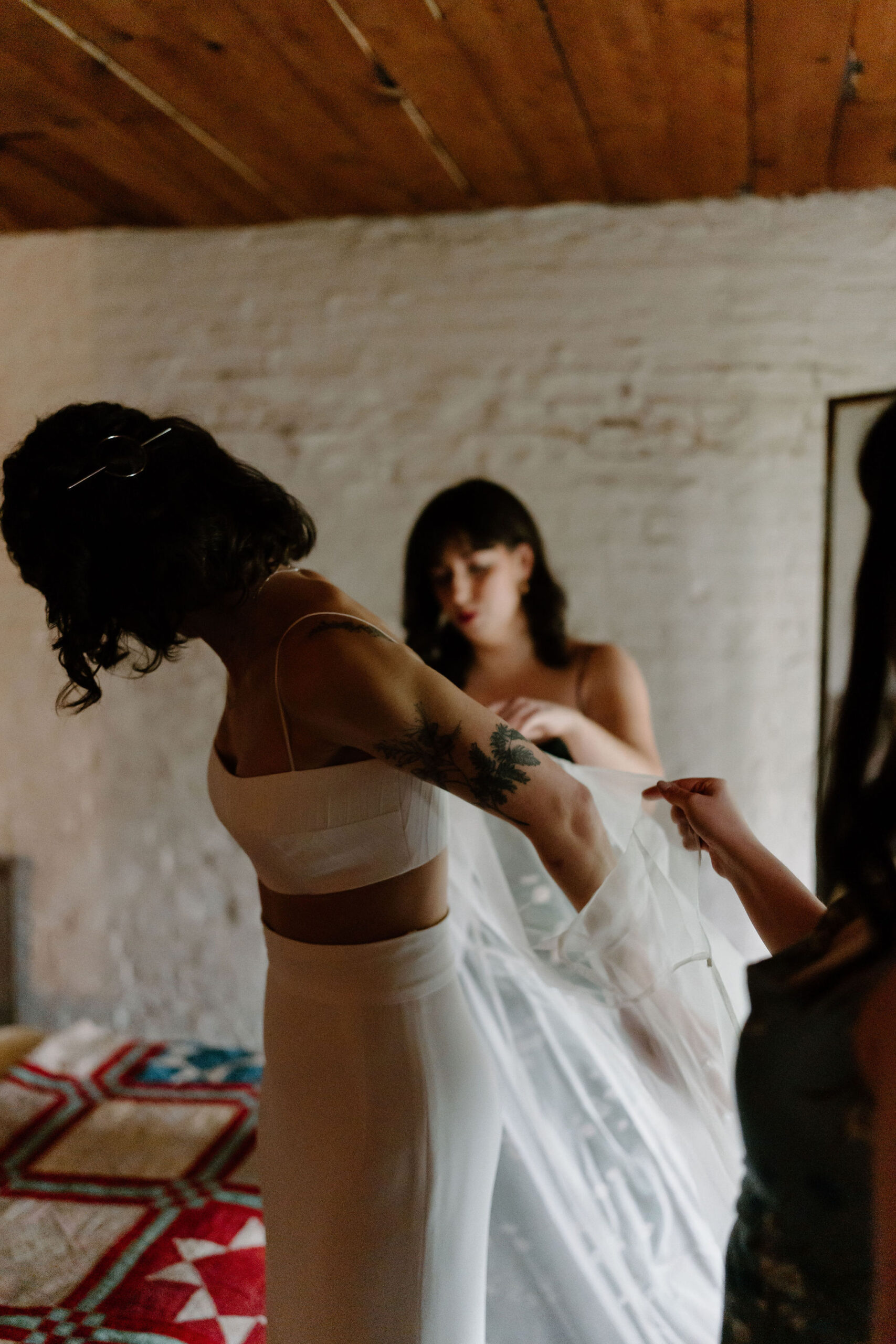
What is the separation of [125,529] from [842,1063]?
0.83 m

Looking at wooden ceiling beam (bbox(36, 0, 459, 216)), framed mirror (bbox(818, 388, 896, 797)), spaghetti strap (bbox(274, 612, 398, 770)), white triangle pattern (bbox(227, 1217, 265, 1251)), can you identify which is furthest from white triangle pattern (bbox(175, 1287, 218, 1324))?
wooden ceiling beam (bbox(36, 0, 459, 216))

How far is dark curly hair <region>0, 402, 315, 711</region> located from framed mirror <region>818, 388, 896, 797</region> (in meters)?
1.36

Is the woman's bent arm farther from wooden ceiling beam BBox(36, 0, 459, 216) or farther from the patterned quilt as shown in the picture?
wooden ceiling beam BBox(36, 0, 459, 216)

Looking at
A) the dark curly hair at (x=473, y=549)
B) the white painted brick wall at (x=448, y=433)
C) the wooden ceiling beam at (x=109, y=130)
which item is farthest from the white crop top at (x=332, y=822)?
the white painted brick wall at (x=448, y=433)

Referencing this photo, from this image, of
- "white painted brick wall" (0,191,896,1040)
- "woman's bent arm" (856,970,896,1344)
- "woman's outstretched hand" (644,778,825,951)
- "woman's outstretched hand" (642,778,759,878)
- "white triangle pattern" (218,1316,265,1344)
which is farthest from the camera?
"white painted brick wall" (0,191,896,1040)

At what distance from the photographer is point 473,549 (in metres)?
1.82

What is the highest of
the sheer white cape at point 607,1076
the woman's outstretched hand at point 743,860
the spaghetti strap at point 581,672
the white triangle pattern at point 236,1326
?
the spaghetti strap at point 581,672

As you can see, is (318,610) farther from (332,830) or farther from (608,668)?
(608,668)

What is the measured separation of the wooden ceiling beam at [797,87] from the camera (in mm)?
1407

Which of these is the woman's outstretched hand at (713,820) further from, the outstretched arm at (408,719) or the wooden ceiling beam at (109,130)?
the wooden ceiling beam at (109,130)

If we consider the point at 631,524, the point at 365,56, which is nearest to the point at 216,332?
the point at 365,56

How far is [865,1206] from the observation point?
1.92ft

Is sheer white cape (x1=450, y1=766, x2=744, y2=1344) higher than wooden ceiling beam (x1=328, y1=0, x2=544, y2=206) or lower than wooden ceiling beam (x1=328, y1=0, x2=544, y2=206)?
lower

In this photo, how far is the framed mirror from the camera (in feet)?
6.32
